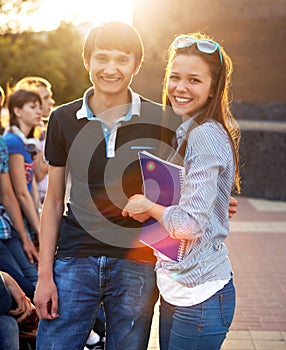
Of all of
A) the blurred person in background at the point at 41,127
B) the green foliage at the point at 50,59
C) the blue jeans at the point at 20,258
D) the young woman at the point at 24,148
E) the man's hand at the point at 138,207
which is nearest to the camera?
the man's hand at the point at 138,207

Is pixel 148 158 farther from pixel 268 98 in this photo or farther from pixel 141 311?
pixel 268 98

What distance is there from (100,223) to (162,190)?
1.02 feet

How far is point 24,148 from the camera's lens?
14.5ft

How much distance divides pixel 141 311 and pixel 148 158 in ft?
2.04

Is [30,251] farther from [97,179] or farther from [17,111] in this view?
[97,179]

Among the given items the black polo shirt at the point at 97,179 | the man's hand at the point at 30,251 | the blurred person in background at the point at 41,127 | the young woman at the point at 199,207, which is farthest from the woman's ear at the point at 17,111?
the young woman at the point at 199,207

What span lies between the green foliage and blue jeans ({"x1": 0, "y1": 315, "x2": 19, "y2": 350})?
33.9m

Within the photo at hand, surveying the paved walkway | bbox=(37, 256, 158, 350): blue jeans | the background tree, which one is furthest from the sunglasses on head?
the background tree

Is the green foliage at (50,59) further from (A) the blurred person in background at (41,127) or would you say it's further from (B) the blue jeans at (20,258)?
(B) the blue jeans at (20,258)

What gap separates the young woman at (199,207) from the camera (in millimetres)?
2158

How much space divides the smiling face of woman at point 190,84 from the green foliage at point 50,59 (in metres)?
34.6

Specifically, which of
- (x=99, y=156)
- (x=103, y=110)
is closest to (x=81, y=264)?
(x=99, y=156)

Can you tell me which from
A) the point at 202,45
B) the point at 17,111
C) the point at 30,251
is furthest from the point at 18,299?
the point at 17,111

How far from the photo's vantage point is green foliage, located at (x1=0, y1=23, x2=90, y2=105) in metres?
39.2
